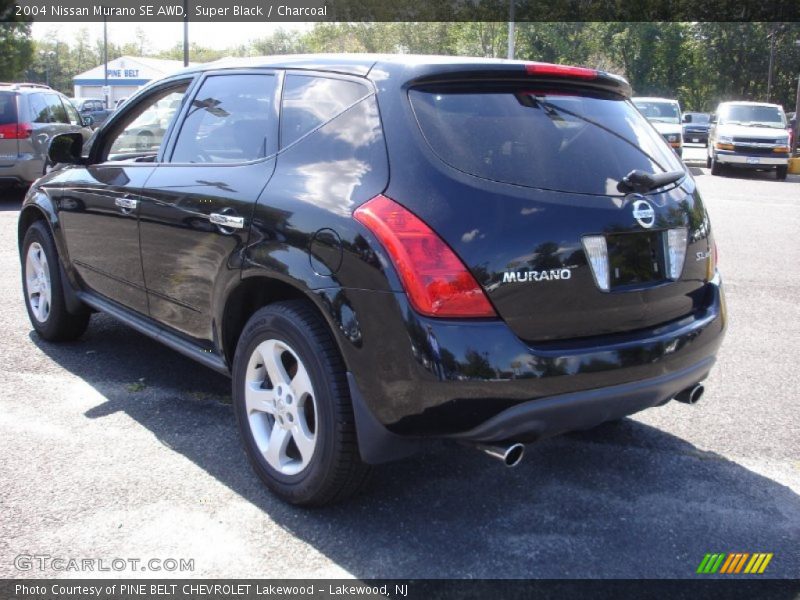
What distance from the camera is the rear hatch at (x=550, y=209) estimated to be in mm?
2740

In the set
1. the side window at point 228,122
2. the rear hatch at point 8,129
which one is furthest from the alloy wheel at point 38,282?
the rear hatch at point 8,129

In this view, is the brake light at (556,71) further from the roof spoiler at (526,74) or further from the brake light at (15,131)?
the brake light at (15,131)

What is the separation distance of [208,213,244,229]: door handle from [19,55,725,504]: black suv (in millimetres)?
13

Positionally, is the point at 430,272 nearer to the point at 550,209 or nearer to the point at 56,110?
the point at 550,209

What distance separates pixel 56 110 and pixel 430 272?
41.2 feet

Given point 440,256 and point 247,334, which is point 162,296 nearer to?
point 247,334

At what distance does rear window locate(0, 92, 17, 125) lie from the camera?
12.3 meters

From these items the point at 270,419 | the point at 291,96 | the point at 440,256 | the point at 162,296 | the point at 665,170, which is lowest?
the point at 270,419

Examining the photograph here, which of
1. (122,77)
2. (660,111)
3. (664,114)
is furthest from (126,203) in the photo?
(122,77)

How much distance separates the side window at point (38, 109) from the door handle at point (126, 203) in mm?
9522

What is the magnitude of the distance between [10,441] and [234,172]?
5.65ft

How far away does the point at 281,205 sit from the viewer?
10.4 feet

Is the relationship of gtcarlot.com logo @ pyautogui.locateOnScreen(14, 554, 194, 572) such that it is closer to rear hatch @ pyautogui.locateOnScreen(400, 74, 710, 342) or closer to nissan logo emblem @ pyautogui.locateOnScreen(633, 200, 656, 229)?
rear hatch @ pyautogui.locateOnScreen(400, 74, 710, 342)

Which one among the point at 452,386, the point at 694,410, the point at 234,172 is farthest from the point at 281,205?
the point at 694,410
